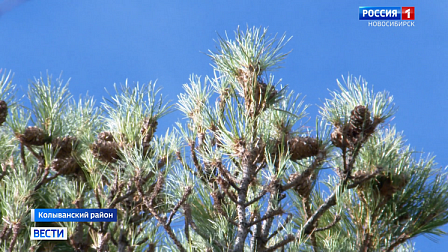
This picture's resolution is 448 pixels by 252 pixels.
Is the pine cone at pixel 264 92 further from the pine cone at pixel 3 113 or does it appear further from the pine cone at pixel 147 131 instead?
the pine cone at pixel 3 113

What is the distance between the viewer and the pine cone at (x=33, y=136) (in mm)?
2020

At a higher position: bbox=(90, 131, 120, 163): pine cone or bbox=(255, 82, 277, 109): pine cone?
bbox=(255, 82, 277, 109): pine cone

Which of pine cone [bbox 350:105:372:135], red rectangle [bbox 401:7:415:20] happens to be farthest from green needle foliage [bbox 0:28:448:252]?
red rectangle [bbox 401:7:415:20]

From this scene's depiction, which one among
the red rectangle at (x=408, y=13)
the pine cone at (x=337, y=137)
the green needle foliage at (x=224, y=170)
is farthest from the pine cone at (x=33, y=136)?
the red rectangle at (x=408, y=13)

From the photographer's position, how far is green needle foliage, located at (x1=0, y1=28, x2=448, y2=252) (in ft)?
5.79

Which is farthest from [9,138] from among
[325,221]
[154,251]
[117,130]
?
[325,221]

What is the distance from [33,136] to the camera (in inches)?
79.6

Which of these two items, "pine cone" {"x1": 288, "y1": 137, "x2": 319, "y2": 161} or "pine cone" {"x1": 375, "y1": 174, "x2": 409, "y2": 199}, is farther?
"pine cone" {"x1": 375, "y1": 174, "x2": 409, "y2": 199}

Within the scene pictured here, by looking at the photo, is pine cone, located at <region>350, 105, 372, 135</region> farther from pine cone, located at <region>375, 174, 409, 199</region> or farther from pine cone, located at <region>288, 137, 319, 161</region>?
pine cone, located at <region>375, 174, 409, 199</region>

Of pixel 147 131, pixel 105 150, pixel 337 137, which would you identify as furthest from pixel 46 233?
pixel 337 137

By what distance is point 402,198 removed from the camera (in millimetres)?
2102

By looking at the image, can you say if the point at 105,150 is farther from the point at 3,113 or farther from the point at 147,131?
the point at 3,113

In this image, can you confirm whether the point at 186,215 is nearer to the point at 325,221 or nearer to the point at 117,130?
the point at 117,130

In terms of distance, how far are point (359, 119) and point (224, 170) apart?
0.42 metres
